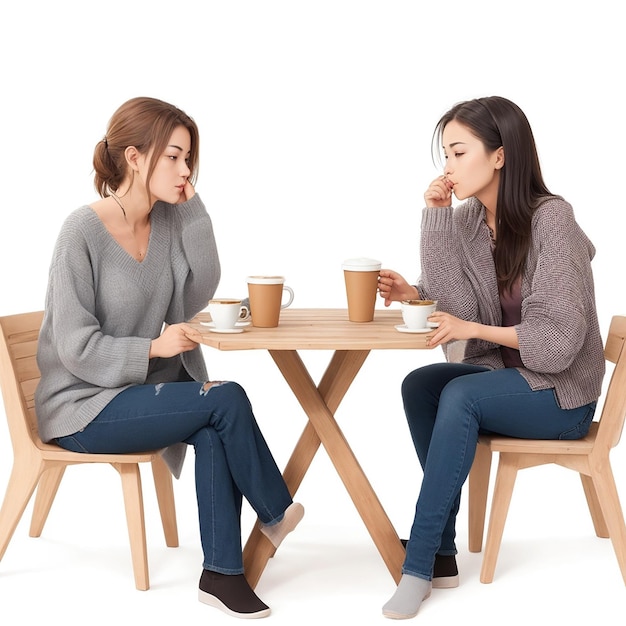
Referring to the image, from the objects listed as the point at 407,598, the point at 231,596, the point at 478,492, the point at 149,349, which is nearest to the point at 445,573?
the point at 407,598

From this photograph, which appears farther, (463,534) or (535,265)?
(463,534)

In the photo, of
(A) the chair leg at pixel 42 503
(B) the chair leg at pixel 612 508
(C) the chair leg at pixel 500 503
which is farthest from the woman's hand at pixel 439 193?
(A) the chair leg at pixel 42 503

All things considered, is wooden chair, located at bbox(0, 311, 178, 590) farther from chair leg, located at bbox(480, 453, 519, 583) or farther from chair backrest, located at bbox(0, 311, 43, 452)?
chair leg, located at bbox(480, 453, 519, 583)

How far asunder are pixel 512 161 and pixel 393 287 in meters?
0.58

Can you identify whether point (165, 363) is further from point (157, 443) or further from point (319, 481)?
point (319, 481)

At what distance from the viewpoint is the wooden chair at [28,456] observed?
346 cm

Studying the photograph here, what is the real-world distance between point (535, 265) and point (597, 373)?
0.39 meters

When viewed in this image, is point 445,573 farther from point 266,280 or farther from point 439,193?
point 439,193

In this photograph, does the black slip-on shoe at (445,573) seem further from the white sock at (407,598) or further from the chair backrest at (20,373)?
the chair backrest at (20,373)

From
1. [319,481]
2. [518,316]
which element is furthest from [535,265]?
[319,481]

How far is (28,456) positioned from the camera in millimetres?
3527

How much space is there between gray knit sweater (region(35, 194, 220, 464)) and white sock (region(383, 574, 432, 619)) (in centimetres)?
87

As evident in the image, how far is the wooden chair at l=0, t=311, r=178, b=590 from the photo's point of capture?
3.46m

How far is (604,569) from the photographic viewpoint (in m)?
3.74
